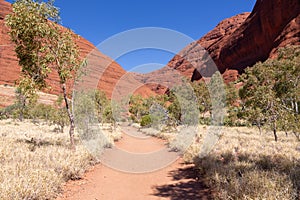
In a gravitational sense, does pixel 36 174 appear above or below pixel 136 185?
above

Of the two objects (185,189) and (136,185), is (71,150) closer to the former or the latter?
(136,185)

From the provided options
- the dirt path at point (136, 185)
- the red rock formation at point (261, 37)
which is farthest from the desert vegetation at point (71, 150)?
the red rock formation at point (261, 37)

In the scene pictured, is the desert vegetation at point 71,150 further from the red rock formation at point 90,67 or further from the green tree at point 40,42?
the red rock formation at point 90,67

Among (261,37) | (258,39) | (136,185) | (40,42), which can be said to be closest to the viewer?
(136,185)

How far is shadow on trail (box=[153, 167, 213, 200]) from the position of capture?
20.2ft

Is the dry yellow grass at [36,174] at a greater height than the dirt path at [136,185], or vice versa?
the dry yellow grass at [36,174]

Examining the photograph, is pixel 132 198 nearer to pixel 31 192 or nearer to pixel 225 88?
pixel 31 192

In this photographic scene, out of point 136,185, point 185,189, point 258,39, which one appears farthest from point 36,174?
point 258,39

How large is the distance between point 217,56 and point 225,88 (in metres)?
53.1

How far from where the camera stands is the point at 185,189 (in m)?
6.78

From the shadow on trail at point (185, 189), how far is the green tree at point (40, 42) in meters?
5.82

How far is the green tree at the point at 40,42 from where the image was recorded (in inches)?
361

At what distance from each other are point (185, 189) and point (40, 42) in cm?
1009

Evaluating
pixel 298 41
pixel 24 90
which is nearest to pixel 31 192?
pixel 24 90
